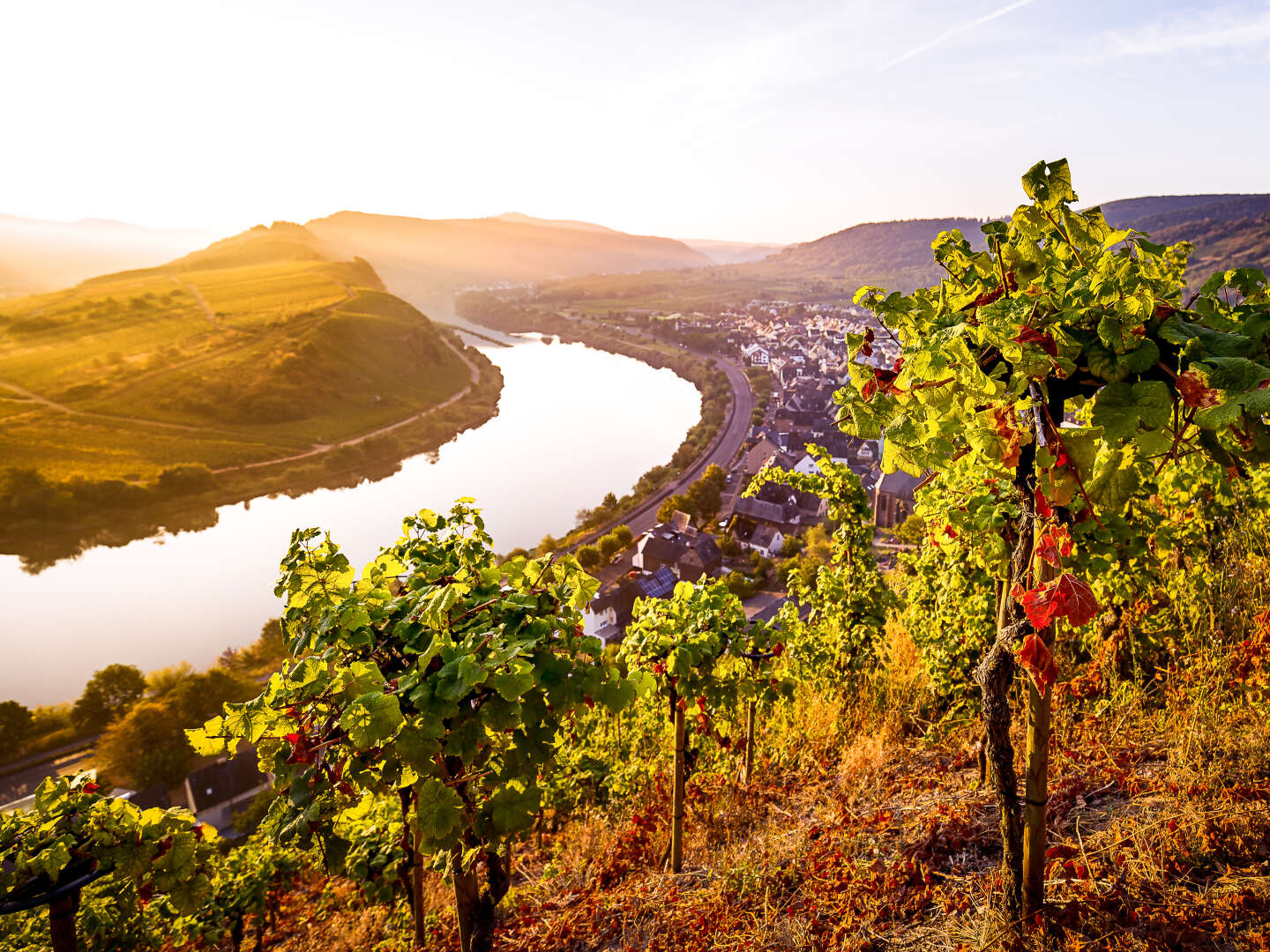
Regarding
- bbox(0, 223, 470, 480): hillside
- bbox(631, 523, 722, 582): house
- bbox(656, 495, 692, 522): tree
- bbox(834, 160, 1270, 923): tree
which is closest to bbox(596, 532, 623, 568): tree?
bbox(631, 523, 722, 582): house

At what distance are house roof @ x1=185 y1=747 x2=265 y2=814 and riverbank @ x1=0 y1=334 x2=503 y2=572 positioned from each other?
24.6 meters

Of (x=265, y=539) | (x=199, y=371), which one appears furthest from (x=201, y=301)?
(x=265, y=539)

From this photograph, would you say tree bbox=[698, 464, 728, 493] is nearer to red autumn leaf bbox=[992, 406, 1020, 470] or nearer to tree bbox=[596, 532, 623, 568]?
tree bbox=[596, 532, 623, 568]

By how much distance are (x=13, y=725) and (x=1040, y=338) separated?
29198mm

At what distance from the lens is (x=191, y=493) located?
39469mm

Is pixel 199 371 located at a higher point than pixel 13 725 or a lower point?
higher

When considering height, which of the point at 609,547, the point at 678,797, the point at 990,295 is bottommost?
the point at 609,547

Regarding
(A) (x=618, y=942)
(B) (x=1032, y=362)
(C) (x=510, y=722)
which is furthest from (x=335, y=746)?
(B) (x=1032, y=362)

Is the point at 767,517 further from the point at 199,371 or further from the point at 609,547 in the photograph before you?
the point at 199,371

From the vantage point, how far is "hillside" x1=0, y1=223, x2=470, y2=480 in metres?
44.5

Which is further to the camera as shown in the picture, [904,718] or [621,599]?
[621,599]

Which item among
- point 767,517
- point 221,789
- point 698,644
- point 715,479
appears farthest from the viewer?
point 715,479

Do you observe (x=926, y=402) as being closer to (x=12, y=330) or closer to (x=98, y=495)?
(x=98, y=495)

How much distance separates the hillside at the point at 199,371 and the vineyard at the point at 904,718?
48.5 metres
